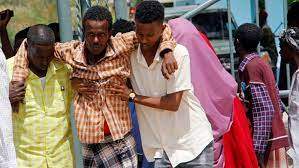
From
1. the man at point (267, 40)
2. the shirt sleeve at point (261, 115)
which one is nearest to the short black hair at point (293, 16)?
the man at point (267, 40)

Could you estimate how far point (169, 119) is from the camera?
3629 mm

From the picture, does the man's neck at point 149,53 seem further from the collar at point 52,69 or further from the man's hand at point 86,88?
the collar at point 52,69

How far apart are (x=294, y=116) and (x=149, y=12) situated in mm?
1124

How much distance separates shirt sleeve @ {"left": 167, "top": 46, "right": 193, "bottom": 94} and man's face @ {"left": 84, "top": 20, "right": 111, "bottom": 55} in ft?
1.37

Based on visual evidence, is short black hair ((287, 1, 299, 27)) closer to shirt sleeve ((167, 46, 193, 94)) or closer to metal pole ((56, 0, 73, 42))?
shirt sleeve ((167, 46, 193, 94))

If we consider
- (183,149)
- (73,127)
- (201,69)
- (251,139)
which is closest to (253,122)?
(251,139)

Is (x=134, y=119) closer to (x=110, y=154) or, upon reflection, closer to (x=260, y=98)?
(x=110, y=154)

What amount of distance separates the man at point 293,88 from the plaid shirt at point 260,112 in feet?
1.75

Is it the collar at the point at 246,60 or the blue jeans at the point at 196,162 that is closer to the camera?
the blue jeans at the point at 196,162

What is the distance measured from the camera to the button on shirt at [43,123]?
143 inches

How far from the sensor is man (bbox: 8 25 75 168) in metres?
3.61

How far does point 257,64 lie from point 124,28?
1.07m

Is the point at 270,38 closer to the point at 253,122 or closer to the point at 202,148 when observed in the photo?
the point at 253,122

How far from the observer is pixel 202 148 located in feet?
12.0
